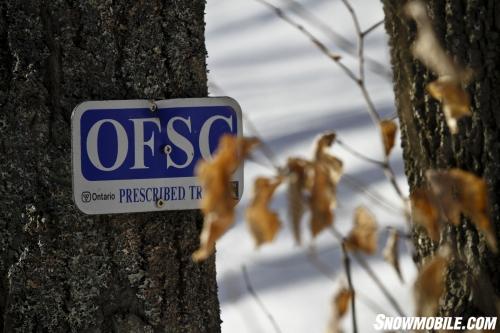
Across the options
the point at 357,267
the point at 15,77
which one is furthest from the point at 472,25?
the point at 357,267

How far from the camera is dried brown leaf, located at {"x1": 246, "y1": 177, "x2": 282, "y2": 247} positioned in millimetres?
1181

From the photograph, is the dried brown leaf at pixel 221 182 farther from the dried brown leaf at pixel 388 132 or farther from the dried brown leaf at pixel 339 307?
the dried brown leaf at pixel 388 132

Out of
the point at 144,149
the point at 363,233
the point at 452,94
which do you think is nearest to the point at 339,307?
the point at 363,233

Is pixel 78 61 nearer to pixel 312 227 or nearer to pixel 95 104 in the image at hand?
pixel 95 104

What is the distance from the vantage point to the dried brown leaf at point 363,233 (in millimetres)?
1279

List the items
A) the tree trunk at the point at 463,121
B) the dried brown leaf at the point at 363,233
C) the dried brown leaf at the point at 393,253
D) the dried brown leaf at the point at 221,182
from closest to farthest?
the dried brown leaf at the point at 221,182 → the dried brown leaf at the point at 363,233 → the dried brown leaf at the point at 393,253 → the tree trunk at the point at 463,121

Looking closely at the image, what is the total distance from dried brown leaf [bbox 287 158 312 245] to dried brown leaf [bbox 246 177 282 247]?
18mm

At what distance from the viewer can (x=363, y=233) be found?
1.29m

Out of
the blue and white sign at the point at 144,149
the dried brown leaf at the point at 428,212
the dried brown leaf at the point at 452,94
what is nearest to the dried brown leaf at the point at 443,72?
the dried brown leaf at the point at 452,94

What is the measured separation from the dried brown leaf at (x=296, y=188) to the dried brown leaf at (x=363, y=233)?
0.11 meters

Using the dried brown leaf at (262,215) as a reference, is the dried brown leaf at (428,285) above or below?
below

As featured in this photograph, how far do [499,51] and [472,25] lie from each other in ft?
0.19

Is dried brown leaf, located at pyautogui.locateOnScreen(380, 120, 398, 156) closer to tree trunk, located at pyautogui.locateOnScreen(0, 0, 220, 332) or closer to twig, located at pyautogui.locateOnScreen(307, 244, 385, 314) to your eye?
twig, located at pyautogui.locateOnScreen(307, 244, 385, 314)

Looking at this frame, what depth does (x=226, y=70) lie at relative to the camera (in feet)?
13.8
